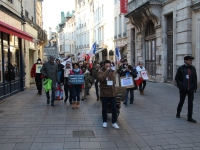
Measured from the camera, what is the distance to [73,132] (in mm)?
6020

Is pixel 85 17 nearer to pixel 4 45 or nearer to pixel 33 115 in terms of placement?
pixel 4 45

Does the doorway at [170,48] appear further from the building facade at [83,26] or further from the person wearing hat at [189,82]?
the building facade at [83,26]

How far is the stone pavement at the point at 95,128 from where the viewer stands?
5133 mm

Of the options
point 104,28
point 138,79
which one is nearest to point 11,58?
point 138,79

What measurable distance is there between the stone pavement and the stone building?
595 centimetres

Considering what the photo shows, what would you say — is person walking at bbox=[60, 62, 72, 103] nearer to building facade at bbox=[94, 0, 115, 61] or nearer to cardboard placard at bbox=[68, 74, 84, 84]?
cardboard placard at bbox=[68, 74, 84, 84]

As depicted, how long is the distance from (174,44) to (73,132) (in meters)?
11.0

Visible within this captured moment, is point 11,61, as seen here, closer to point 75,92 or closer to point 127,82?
point 75,92

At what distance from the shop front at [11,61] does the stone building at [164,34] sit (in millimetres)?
8133

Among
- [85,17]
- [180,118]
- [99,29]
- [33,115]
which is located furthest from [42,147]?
[85,17]

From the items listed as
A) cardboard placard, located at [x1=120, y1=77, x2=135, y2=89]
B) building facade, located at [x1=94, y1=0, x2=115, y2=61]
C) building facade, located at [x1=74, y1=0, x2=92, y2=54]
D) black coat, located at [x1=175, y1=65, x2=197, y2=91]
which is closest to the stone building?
cardboard placard, located at [x1=120, y1=77, x2=135, y2=89]

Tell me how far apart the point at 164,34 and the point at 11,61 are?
942 cm

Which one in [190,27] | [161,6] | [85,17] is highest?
[85,17]

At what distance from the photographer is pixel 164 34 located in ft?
54.5
